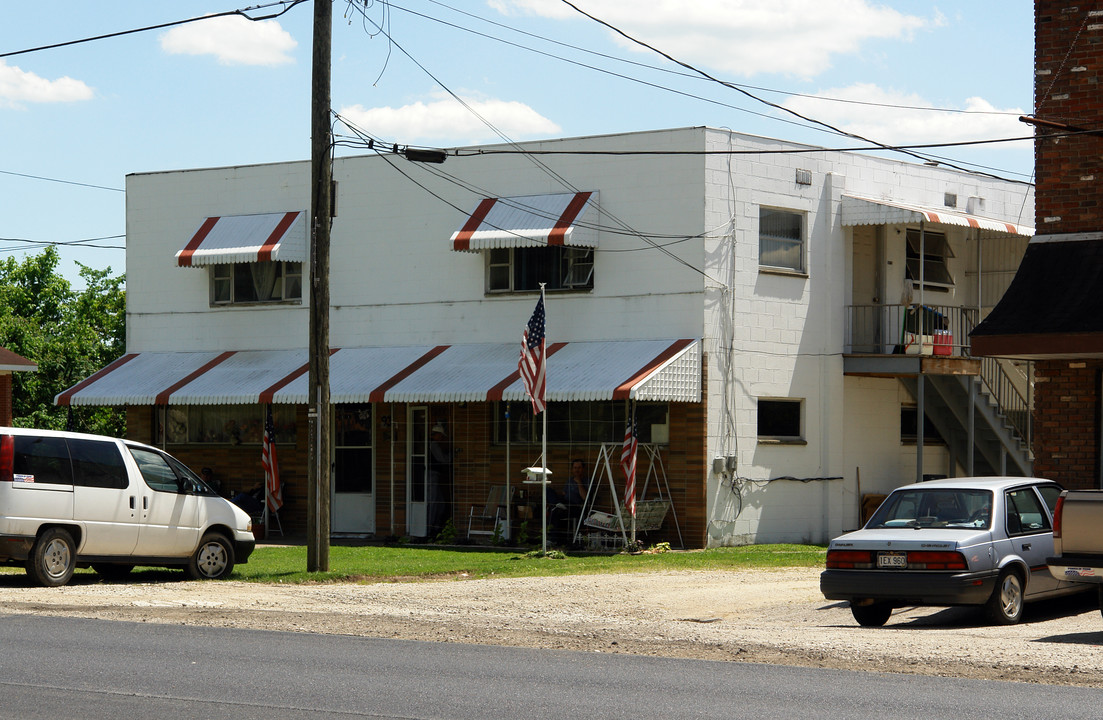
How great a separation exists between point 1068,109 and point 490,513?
1224 cm

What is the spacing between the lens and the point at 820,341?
2594cm

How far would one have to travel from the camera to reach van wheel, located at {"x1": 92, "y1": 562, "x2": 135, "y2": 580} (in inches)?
734

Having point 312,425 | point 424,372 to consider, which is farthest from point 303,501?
point 312,425

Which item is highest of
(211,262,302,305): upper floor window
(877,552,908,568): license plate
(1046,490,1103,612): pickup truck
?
(211,262,302,305): upper floor window

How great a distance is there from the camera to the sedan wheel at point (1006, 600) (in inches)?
535

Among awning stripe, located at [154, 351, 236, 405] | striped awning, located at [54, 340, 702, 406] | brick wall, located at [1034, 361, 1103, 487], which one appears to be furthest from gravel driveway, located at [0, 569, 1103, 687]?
awning stripe, located at [154, 351, 236, 405]

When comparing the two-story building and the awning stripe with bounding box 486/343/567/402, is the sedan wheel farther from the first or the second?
the awning stripe with bounding box 486/343/567/402

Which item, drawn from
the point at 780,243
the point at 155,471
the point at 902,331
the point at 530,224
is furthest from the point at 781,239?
the point at 155,471

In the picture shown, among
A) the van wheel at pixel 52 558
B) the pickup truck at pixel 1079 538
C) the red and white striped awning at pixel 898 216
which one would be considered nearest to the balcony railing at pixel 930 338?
the red and white striped awning at pixel 898 216

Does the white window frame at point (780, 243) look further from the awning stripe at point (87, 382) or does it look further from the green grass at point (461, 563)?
the awning stripe at point (87, 382)

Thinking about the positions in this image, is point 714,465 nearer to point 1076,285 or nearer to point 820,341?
point 820,341

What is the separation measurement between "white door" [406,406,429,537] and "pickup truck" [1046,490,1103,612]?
15.3 m

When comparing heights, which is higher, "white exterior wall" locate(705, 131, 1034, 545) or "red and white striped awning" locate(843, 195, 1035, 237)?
"red and white striped awning" locate(843, 195, 1035, 237)

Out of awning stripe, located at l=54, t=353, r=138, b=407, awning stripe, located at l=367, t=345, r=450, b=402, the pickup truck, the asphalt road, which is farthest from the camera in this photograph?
awning stripe, located at l=54, t=353, r=138, b=407
